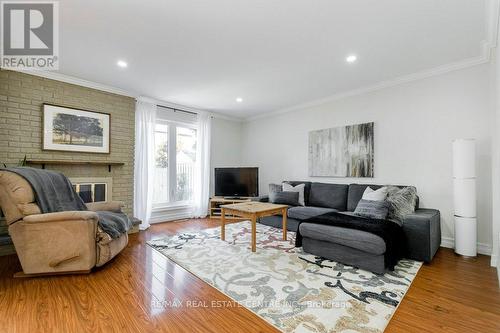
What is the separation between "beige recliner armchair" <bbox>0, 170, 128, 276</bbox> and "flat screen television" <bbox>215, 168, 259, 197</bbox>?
2.96 m

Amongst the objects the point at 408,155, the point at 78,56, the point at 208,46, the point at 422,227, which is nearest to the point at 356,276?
the point at 422,227

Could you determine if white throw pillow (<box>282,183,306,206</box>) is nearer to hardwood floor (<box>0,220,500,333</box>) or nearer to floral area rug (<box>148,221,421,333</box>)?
floral area rug (<box>148,221,421,333</box>)

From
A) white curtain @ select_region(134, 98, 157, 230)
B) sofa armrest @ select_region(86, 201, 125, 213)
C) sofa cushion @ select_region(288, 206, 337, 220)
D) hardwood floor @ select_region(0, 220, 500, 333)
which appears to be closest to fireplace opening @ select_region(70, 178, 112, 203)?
white curtain @ select_region(134, 98, 157, 230)

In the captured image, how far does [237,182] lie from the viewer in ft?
16.9

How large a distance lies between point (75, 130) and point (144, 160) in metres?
1.15

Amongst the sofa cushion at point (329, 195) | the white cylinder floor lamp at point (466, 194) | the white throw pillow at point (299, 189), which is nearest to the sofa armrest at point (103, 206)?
the white throw pillow at point (299, 189)

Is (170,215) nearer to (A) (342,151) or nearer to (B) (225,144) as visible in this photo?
(B) (225,144)

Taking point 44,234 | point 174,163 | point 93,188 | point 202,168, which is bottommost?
point 44,234

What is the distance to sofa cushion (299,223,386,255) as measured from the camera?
7.57 feet

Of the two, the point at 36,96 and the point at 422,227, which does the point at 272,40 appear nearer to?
the point at 422,227

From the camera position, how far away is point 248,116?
6.02 meters

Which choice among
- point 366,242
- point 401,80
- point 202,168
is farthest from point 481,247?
point 202,168

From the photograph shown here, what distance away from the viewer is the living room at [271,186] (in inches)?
74.3

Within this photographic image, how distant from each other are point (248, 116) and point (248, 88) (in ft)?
6.59
